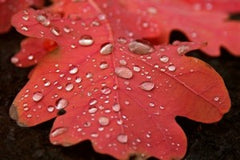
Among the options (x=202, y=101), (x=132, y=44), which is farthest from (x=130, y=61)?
(x=202, y=101)

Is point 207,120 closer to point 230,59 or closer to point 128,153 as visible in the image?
point 128,153

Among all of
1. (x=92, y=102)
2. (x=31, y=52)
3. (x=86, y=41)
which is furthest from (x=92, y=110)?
(x=31, y=52)

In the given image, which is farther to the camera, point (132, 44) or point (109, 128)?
point (132, 44)

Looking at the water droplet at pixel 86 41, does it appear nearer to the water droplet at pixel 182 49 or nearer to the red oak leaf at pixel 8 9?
the water droplet at pixel 182 49

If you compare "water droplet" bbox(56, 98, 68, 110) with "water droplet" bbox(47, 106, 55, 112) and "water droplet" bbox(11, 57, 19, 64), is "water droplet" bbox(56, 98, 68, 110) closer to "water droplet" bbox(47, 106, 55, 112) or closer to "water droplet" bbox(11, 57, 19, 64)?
"water droplet" bbox(47, 106, 55, 112)

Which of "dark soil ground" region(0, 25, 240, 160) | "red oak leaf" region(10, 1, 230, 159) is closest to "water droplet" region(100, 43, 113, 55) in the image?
"red oak leaf" region(10, 1, 230, 159)
